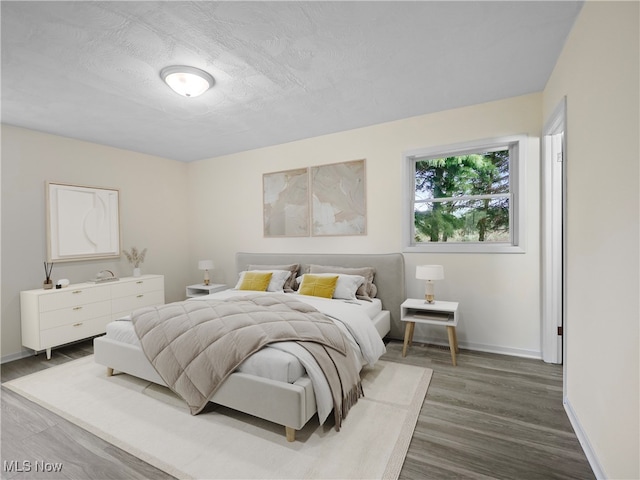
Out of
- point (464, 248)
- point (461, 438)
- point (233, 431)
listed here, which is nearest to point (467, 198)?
point (464, 248)

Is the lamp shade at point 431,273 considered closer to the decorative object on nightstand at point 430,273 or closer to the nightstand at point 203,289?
the decorative object on nightstand at point 430,273

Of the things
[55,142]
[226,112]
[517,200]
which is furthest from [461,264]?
[55,142]

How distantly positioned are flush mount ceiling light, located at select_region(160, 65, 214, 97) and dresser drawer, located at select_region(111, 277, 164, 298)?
274 centimetres

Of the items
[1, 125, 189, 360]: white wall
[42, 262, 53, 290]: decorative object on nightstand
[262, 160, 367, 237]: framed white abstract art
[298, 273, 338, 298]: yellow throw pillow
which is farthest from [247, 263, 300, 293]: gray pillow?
[42, 262, 53, 290]: decorative object on nightstand

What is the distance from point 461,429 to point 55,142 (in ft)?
16.9

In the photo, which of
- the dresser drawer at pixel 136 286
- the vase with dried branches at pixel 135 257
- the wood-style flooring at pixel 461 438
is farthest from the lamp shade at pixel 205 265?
the wood-style flooring at pixel 461 438

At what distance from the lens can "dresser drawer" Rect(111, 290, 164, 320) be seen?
→ 157 inches

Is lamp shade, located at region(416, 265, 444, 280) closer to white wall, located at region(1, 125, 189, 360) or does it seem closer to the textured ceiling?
the textured ceiling

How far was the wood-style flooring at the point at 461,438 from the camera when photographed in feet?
5.52

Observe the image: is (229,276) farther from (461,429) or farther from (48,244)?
(461,429)

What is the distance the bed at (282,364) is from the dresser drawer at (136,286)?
4.24 ft

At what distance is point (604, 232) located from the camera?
160 cm

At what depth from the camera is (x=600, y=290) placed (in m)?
1.63

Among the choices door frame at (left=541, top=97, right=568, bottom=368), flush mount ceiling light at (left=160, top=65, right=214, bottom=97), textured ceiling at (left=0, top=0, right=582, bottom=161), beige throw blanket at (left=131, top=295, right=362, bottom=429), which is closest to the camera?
textured ceiling at (left=0, top=0, right=582, bottom=161)
